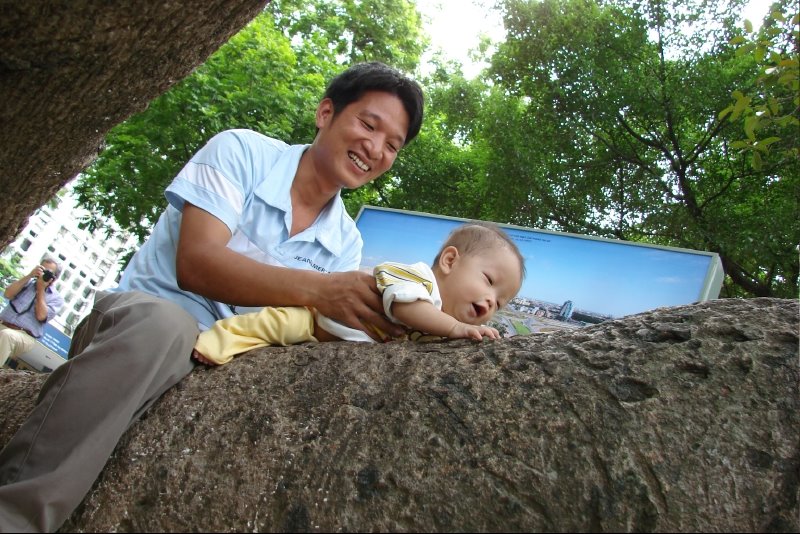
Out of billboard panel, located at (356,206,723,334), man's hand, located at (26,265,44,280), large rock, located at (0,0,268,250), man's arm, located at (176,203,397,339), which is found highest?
billboard panel, located at (356,206,723,334)

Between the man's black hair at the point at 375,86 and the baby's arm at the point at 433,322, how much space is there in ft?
3.71

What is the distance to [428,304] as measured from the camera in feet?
6.56

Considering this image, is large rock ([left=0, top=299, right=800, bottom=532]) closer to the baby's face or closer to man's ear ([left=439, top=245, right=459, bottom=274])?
the baby's face

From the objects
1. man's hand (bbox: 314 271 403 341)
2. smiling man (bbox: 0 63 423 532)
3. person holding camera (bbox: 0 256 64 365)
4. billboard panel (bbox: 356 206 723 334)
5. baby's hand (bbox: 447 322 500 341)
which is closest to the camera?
smiling man (bbox: 0 63 423 532)

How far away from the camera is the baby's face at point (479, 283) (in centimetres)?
228

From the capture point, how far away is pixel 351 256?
290 centimetres

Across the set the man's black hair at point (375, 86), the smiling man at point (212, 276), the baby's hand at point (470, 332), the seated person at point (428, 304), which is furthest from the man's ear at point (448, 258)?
the man's black hair at point (375, 86)

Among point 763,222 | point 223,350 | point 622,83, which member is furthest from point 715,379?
point 622,83

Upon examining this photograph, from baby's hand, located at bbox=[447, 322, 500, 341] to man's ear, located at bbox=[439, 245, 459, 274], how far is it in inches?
17.7

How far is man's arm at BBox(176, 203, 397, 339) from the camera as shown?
2.06 meters

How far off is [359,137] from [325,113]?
28 centimetres

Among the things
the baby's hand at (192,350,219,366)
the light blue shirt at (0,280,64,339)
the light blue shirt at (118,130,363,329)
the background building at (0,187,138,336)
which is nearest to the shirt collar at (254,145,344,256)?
the light blue shirt at (118,130,363,329)

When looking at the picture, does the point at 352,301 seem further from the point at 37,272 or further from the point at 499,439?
the point at 37,272

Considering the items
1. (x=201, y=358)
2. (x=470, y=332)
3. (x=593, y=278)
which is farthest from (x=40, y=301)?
(x=470, y=332)
